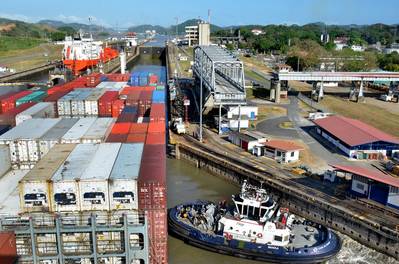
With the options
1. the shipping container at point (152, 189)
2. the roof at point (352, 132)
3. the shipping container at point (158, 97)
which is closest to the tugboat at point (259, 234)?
the shipping container at point (152, 189)

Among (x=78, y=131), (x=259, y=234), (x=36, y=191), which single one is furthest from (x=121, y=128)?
(x=259, y=234)

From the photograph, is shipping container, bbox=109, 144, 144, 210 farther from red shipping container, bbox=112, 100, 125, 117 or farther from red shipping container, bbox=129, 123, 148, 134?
red shipping container, bbox=112, 100, 125, 117

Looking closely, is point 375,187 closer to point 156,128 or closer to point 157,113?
point 156,128

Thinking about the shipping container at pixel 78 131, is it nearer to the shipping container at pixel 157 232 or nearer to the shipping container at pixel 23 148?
the shipping container at pixel 23 148

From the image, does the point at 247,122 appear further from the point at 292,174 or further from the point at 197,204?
the point at 197,204

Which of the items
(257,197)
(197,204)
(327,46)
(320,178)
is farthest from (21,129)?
(327,46)
